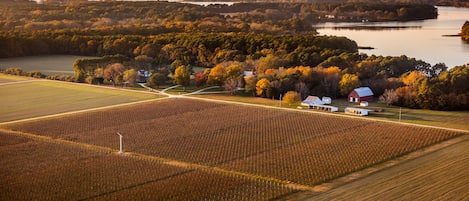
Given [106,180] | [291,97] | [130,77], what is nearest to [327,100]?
[291,97]

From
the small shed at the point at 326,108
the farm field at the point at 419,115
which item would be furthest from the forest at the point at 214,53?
the small shed at the point at 326,108

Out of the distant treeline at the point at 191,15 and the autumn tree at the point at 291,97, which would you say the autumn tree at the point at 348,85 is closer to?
the autumn tree at the point at 291,97

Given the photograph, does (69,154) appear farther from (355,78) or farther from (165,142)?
(355,78)

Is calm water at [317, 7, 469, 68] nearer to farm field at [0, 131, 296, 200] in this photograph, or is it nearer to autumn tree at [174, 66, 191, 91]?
autumn tree at [174, 66, 191, 91]

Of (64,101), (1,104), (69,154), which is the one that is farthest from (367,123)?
(1,104)

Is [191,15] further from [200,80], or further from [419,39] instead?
[200,80]

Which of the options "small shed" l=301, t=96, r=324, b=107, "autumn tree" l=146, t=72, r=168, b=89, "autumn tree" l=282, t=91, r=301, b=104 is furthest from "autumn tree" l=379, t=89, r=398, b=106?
"autumn tree" l=146, t=72, r=168, b=89
